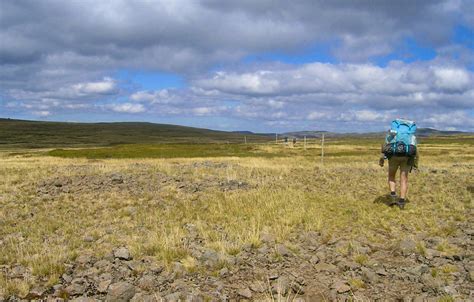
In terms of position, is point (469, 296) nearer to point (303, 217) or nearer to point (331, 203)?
point (303, 217)

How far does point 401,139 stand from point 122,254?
8122 mm

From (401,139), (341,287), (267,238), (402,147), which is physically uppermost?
(401,139)

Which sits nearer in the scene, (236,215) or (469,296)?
(469,296)

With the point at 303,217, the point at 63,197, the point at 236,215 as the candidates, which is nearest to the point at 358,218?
the point at 303,217

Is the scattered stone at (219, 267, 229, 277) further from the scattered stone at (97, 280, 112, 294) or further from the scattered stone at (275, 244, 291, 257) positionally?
the scattered stone at (97, 280, 112, 294)

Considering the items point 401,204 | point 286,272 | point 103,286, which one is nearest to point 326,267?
point 286,272

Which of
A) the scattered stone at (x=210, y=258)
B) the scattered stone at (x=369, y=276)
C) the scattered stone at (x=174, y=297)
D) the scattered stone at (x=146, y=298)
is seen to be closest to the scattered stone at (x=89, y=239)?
the scattered stone at (x=210, y=258)

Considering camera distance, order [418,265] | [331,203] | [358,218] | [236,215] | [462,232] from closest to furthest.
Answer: [418,265] → [462,232] → [358,218] → [236,215] → [331,203]

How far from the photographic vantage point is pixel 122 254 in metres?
8.61

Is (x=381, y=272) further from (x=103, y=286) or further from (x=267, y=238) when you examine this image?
(x=103, y=286)

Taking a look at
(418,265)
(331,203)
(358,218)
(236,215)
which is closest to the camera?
(418,265)

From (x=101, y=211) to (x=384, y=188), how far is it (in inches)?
409

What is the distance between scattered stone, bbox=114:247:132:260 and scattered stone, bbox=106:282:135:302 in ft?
4.78

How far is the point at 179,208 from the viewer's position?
14.0 metres
